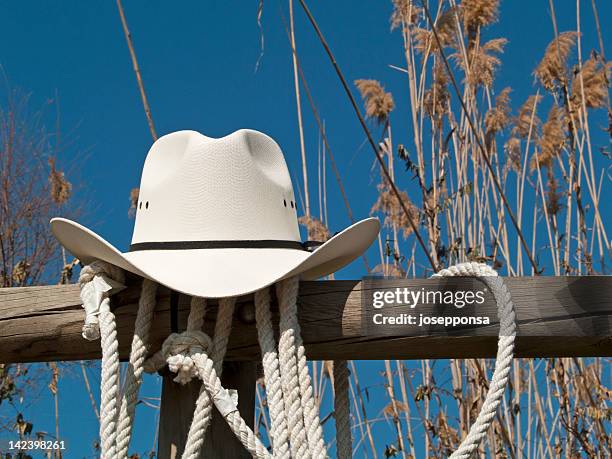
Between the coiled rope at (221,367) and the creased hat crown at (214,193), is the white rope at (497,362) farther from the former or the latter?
the creased hat crown at (214,193)

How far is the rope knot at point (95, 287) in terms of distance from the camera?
1.31 meters

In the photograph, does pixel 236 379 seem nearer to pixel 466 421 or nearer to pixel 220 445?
pixel 220 445

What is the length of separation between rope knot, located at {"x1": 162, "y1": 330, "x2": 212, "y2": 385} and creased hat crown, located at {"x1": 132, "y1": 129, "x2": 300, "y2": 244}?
0.54 ft

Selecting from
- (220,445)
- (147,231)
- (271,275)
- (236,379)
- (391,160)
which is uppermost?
(391,160)

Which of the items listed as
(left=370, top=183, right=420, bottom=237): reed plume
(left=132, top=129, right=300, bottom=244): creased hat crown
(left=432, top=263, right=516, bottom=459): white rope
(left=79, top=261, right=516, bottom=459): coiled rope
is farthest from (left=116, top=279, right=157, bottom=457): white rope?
(left=370, top=183, right=420, bottom=237): reed plume

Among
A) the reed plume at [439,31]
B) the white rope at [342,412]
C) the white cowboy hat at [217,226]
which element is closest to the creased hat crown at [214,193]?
the white cowboy hat at [217,226]

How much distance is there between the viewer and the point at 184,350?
4.23 feet

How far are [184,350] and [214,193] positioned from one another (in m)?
0.26

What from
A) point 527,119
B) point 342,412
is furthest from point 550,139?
point 342,412

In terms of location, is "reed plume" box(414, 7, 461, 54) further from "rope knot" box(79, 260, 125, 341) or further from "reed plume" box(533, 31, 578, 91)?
"rope knot" box(79, 260, 125, 341)

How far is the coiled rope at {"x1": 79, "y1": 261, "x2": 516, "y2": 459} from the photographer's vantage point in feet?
4.13

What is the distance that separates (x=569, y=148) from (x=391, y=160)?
2.23 ft

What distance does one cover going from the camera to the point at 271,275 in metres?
1.29

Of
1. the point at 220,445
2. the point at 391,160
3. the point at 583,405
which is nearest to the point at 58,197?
the point at 391,160
